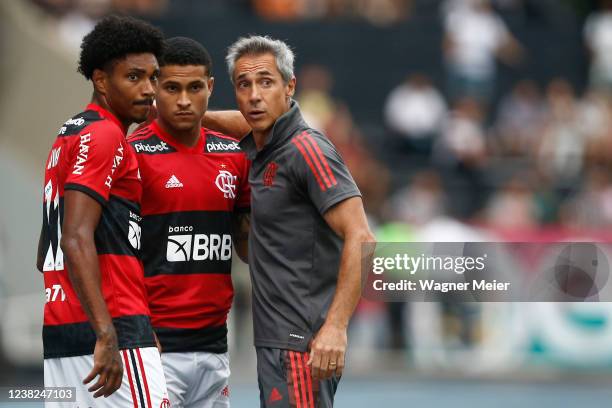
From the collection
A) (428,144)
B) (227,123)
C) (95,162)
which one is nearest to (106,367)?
(95,162)

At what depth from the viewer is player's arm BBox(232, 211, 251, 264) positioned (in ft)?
22.1

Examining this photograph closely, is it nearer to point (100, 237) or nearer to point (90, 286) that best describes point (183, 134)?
point (100, 237)

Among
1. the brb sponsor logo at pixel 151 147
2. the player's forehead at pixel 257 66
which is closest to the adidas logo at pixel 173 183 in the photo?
the brb sponsor logo at pixel 151 147

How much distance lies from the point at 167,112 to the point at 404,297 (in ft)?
6.82

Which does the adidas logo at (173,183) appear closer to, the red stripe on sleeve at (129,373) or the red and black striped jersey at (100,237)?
the red and black striped jersey at (100,237)

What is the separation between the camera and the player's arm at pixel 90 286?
5.45 meters

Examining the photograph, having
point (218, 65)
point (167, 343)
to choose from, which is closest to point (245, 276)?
point (218, 65)

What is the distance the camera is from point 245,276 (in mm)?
15312

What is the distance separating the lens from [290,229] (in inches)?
238

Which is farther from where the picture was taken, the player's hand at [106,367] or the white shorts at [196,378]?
the white shorts at [196,378]

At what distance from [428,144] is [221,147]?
11.7m

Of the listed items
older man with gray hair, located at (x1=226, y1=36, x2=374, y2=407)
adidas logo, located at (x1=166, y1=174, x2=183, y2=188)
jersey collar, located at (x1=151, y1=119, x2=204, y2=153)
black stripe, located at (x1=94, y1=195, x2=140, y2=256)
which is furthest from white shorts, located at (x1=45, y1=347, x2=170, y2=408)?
jersey collar, located at (x1=151, y1=119, x2=204, y2=153)

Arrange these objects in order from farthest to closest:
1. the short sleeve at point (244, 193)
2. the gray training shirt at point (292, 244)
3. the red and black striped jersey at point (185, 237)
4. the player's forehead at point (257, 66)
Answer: the short sleeve at point (244, 193) → the red and black striped jersey at point (185, 237) → the player's forehead at point (257, 66) → the gray training shirt at point (292, 244)

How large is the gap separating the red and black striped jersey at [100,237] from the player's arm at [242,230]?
91 cm
